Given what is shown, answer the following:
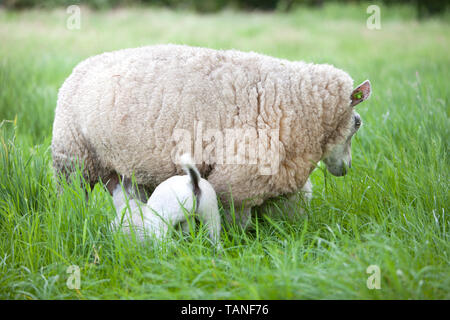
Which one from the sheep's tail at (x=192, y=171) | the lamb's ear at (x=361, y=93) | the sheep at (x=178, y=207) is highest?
the lamb's ear at (x=361, y=93)

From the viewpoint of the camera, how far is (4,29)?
33.1 feet

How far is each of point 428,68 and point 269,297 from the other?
6.42 m

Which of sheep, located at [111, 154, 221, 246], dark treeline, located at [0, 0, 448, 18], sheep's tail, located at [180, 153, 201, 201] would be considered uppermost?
dark treeline, located at [0, 0, 448, 18]

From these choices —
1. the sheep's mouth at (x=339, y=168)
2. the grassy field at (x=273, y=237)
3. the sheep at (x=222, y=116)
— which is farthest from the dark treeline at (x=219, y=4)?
the sheep's mouth at (x=339, y=168)

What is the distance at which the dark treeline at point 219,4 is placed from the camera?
16250 mm

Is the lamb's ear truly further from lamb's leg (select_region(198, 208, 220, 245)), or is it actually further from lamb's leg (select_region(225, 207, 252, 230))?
lamb's leg (select_region(198, 208, 220, 245))

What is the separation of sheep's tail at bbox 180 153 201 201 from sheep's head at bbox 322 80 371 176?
3.28ft

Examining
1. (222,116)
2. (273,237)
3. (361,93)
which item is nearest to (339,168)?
(361,93)

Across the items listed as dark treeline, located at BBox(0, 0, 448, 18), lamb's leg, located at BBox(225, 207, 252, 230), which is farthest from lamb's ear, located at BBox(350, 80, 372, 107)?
dark treeline, located at BBox(0, 0, 448, 18)

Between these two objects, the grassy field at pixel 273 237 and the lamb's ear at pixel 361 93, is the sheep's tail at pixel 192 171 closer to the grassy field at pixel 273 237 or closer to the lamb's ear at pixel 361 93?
the grassy field at pixel 273 237

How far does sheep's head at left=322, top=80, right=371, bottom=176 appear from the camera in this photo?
2.77 m

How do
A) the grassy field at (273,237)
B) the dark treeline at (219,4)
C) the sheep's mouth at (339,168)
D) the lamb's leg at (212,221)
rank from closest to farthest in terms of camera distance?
the grassy field at (273,237) < the lamb's leg at (212,221) < the sheep's mouth at (339,168) < the dark treeline at (219,4)

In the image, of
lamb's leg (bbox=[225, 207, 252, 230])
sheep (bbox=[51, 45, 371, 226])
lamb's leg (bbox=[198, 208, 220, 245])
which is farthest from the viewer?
lamb's leg (bbox=[225, 207, 252, 230])
